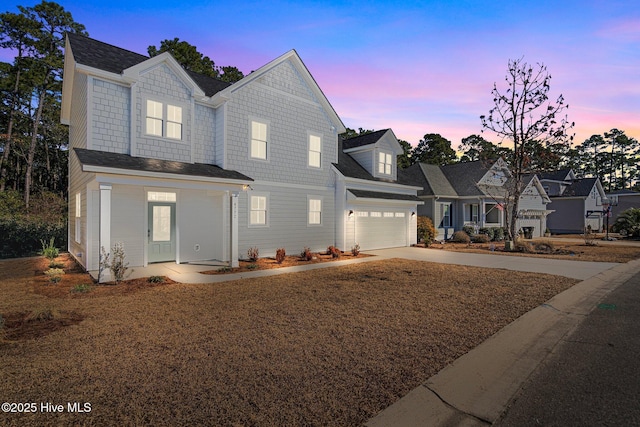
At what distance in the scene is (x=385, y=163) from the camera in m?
19.3

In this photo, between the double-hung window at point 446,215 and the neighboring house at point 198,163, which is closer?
the neighboring house at point 198,163

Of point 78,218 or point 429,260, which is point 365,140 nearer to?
point 429,260

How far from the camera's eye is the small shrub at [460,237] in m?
22.3

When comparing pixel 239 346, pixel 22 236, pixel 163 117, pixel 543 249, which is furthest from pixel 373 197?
pixel 22 236

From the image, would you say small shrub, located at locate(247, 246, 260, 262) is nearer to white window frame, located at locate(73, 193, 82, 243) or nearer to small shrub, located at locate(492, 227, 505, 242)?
white window frame, located at locate(73, 193, 82, 243)

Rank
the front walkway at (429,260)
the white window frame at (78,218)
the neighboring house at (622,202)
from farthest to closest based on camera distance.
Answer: the neighboring house at (622,202) < the white window frame at (78,218) < the front walkway at (429,260)

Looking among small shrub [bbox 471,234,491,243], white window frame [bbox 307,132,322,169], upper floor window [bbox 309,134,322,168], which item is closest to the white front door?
white window frame [bbox 307,132,322,169]

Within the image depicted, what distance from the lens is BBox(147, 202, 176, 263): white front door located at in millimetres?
11281

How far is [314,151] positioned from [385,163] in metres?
5.50

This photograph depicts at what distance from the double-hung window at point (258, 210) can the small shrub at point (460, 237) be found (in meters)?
15.2

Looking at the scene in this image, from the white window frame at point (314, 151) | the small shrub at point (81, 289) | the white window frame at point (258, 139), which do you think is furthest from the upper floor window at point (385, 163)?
the small shrub at point (81, 289)

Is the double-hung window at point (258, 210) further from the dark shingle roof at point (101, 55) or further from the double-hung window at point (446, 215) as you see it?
the double-hung window at point (446, 215)

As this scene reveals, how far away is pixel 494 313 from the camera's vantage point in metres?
6.37

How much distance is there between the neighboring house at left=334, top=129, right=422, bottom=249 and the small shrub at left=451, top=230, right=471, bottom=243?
445cm
